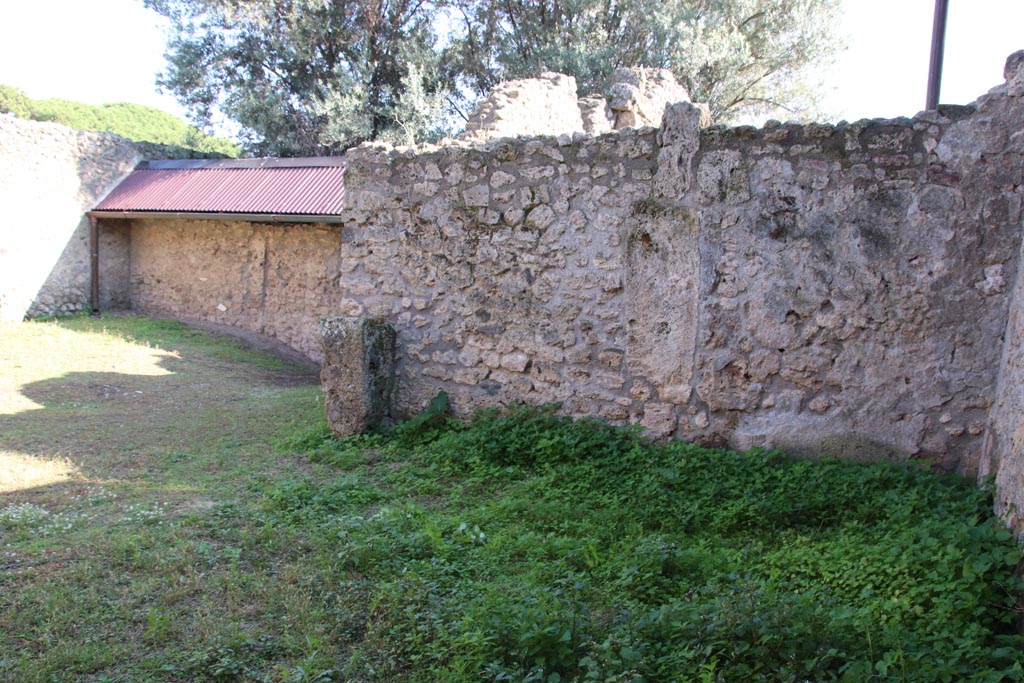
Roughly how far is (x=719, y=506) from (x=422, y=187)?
11.1ft

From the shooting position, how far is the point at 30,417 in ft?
23.3

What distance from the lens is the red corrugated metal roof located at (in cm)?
1195

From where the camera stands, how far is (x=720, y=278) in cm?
Result: 521

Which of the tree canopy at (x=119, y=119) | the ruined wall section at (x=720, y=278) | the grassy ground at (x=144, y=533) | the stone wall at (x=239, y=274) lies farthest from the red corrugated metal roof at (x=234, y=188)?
the tree canopy at (x=119, y=119)

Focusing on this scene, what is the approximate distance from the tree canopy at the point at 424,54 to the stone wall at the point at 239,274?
5.81 meters

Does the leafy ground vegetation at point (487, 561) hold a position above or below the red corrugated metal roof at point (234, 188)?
below

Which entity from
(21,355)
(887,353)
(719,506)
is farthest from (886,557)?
(21,355)

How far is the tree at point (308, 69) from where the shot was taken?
1858 centimetres

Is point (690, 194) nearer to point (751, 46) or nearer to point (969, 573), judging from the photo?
point (969, 573)

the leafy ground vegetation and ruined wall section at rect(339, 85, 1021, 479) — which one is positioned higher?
ruined wall section at rect(339, 85, 1021, 479)

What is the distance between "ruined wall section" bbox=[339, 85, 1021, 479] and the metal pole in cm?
327

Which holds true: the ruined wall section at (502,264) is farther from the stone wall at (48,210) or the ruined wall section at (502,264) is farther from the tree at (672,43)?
the tree at (672,43)

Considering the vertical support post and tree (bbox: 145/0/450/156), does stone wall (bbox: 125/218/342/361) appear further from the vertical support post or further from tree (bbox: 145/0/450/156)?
tree (bbox: 145/0/450/156)

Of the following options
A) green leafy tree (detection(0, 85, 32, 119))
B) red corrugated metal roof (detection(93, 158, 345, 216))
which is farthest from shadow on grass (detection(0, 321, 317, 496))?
green leafy tree (detection(0, 85, 32, 119))
